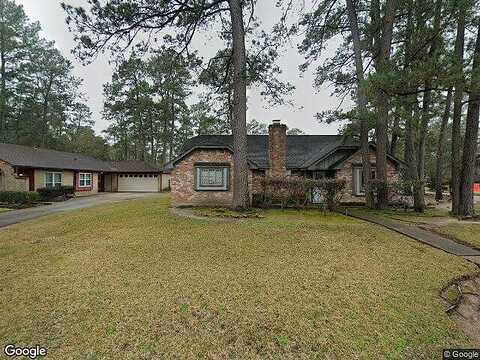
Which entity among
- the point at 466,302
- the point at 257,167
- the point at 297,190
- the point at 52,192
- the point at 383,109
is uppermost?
the point at 383,109

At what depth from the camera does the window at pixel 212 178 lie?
512 inches

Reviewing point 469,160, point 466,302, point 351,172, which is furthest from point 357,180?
point 466,302

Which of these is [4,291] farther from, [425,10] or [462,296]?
[425,10]

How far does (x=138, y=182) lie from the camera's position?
1085 inches

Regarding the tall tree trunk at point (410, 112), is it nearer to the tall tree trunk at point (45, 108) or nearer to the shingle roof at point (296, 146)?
the shingle roof at point (296, 146)

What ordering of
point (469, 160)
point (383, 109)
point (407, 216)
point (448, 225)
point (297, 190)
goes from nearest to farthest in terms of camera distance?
point (448, 225)
point (469, 160)
point (407, 216)
point (383, 109)
point (297, 190)

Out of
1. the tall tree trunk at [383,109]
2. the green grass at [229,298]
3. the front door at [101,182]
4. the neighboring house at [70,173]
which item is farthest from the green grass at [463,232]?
the front door at [101,182]

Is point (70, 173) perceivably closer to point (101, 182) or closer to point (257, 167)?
point (101, 182)

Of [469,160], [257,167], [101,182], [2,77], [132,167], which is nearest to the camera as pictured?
[469,160]

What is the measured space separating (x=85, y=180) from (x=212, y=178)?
17.6 m

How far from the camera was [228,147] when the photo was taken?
42.5 ft

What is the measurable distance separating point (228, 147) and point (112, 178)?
20.6 meters

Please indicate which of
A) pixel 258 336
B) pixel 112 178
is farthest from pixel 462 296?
pixel 112 178

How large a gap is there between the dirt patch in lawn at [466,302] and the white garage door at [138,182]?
27.0 meters
